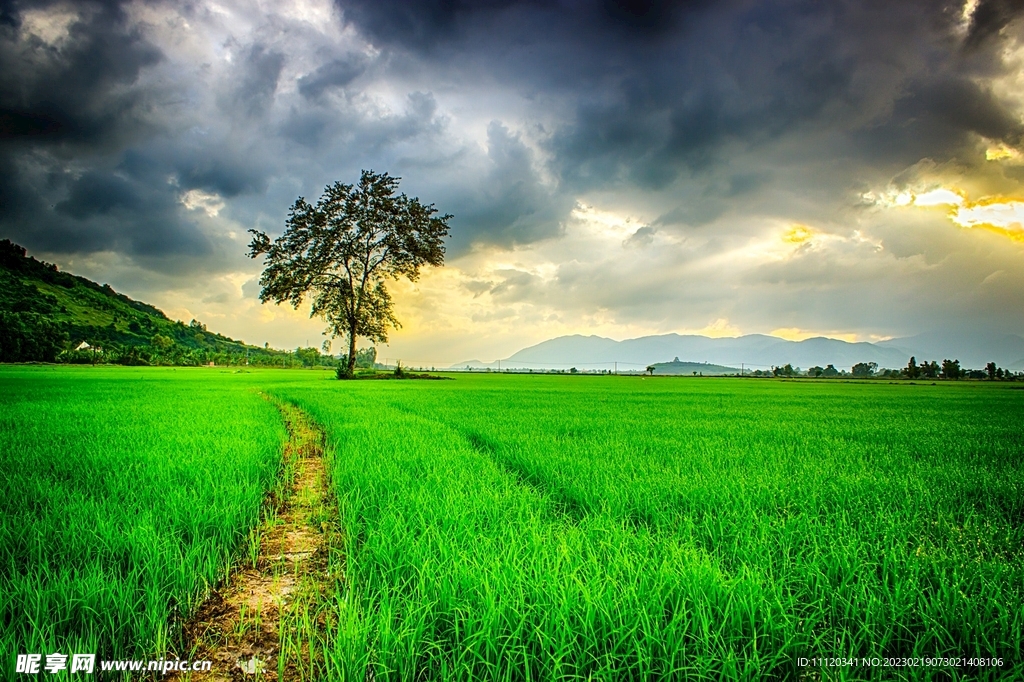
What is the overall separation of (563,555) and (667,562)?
1.79ft

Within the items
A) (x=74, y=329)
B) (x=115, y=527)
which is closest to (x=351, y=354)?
(x=115, y=527)

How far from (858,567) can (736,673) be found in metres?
1.26

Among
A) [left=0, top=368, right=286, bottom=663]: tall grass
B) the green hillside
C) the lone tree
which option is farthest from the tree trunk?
the green hillside

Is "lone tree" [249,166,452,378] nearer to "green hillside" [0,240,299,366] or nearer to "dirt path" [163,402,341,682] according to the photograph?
"dirt path" [163,402,341,682]

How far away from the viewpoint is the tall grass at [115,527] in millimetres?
1784

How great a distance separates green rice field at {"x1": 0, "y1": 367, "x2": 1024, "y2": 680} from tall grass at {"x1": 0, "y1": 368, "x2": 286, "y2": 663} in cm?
2

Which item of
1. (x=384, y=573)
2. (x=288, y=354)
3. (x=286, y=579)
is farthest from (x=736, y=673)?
(x=288, y=354)

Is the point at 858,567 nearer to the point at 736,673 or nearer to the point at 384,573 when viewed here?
the point at 736,673

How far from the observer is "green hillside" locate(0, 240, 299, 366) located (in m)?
52.8

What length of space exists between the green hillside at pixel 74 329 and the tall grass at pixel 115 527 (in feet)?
228

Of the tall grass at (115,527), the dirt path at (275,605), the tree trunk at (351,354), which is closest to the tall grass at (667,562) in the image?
the dirt path at (275,605)

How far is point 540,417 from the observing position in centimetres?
953

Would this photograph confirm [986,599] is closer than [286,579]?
Yes

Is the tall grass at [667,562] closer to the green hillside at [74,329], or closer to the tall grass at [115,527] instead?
the tall grass at [115,527]
